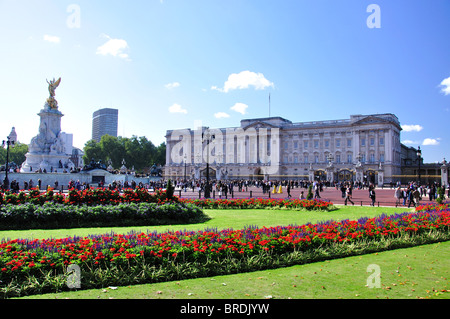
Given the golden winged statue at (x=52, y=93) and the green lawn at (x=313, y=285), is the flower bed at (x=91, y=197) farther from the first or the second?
the golden winged statue at (x=52, y=93)

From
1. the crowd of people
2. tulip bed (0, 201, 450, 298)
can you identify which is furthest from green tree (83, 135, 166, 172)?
tulip bed (0, 201, 450, 298)

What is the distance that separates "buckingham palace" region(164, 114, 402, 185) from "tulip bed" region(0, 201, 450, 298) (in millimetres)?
60736

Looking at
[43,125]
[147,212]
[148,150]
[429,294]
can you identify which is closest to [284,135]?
[148,150]

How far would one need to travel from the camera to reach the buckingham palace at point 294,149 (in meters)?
73.9

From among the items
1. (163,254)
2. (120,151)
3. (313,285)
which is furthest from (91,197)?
(120,151)

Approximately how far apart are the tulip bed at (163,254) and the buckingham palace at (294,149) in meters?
60.7

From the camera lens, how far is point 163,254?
275 inches

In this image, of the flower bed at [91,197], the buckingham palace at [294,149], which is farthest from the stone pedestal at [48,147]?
the flower bed at [91,197]

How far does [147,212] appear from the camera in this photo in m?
13.7

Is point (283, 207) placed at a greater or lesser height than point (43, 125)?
lesser

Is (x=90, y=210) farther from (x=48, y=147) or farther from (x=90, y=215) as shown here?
(x=48, y=147)

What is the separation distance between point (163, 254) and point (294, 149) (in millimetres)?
80095

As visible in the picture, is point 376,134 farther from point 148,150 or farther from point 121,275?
point 121,275

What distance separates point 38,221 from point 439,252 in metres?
12.9
